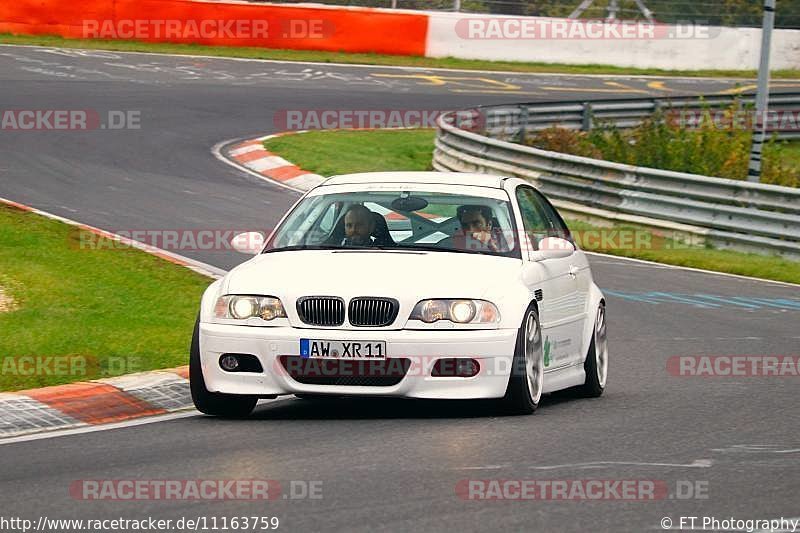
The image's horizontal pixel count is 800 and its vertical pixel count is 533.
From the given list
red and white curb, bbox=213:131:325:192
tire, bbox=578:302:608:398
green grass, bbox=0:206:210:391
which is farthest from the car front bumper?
red and white curb, bbox=213:131:325:192

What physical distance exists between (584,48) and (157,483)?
125 ft

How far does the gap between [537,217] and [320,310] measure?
2.24 meters

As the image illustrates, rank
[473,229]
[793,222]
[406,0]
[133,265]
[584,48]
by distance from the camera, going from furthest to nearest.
A: [584,48] < [406,0] < [793,222] < [133,265] < [473,229]

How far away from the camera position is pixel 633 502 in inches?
266

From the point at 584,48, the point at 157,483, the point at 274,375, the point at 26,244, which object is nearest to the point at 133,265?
the point at 26,244

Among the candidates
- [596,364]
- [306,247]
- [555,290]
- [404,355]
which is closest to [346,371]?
[404,355]

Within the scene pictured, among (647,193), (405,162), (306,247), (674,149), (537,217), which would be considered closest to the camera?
(306,247)

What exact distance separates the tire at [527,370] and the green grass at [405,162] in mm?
9496

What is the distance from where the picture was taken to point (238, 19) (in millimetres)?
38875

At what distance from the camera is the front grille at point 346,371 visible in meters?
8.70

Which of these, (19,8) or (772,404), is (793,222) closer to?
(772,404)

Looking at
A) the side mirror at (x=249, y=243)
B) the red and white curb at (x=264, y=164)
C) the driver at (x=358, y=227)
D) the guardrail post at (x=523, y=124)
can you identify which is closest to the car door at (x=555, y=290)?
the driver at (x=358, y=227)

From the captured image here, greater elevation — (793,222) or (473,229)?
(473,229)

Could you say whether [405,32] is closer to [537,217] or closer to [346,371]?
[537,217]
